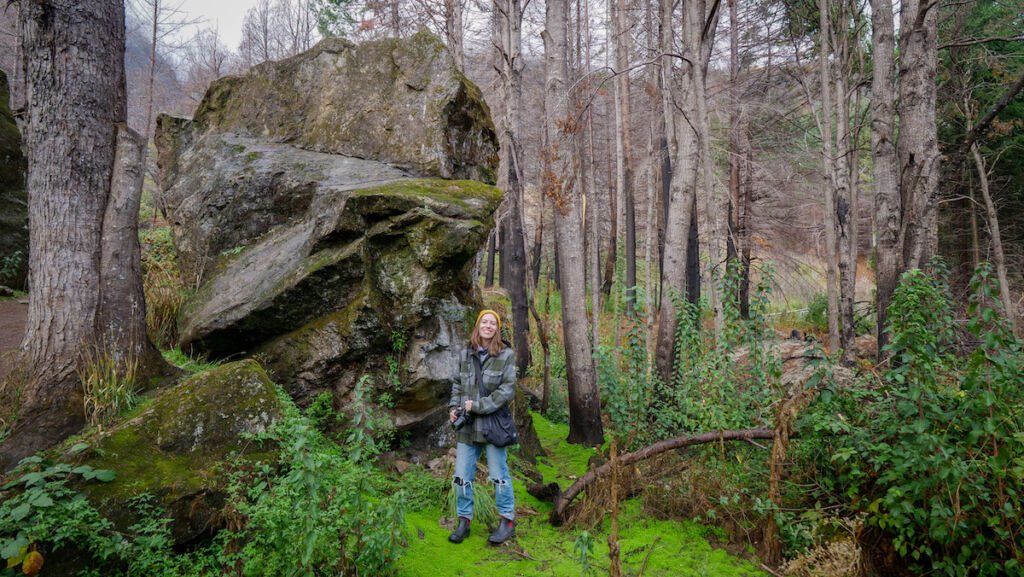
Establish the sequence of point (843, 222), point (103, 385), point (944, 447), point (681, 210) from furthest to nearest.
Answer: point (843, 222) < point (681, 210) < point (103, 385) < point (944, 447)

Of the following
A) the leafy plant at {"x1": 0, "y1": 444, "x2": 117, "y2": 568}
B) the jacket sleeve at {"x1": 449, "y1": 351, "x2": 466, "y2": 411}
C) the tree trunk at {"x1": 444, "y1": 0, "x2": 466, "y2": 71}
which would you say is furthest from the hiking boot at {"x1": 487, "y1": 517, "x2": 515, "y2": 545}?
the tree trunk at {"x1": 444, "y1": 0, "x2": 466, "y2": 71}

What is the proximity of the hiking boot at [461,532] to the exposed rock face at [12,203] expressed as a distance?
8741mm

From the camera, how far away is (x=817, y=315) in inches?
685

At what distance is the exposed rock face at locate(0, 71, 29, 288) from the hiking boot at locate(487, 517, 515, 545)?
29.5 ft

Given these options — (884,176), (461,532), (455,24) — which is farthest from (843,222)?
(461,532)

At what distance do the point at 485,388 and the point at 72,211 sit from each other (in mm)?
3700

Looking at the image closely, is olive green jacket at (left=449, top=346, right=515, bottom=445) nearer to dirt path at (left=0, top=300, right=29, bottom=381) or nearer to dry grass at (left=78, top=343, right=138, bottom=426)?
dry grass at (left=78, top=343, right=138, bottom=426)

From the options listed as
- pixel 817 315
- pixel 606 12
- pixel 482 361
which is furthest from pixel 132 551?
pixel 817 315

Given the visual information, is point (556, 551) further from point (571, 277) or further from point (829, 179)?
point (829, 179)

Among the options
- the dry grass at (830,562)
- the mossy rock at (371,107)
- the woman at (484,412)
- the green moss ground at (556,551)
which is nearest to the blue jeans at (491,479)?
the woman at (484,412)

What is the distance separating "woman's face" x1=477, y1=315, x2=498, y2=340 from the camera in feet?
14.4

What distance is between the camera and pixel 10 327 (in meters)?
6.77

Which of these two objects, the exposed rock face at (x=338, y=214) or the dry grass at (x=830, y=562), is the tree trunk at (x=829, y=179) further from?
the dry grass at (x=830, y=562)

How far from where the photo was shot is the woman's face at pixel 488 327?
439 centimetres
